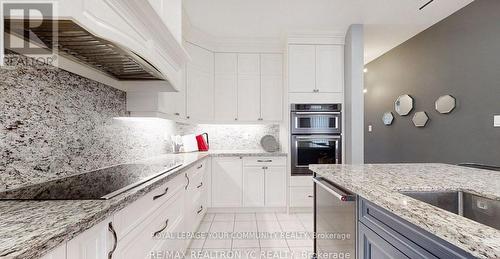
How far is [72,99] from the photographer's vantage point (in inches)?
57.9

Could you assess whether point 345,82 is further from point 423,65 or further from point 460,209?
point 460,209

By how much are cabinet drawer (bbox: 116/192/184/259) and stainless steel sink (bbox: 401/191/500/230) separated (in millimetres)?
1330

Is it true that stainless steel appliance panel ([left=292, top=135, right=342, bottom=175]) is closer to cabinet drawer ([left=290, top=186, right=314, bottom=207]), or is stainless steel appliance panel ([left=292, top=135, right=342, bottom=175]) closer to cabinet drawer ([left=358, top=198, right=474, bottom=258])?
cabinet drawer ([left=290, top=186, right=314, bottom=207])

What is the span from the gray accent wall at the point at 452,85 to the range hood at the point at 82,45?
3567 mm

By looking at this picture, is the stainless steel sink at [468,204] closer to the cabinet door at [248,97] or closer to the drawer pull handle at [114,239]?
the drawer pull handle at [114,239]

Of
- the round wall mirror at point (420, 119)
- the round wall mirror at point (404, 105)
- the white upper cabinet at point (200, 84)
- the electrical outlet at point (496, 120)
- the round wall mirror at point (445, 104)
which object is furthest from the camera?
the round wall mirror at point (404, 105)

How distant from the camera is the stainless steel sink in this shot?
3.31 ft

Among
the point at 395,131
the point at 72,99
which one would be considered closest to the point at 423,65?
the point at 395,131

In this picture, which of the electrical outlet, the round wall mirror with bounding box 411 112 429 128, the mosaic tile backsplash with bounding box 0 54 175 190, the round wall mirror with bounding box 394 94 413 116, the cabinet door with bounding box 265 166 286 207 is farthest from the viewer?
the round wall mirror with bounding box 394 94 413 116

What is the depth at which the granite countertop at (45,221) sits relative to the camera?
1.84 feet

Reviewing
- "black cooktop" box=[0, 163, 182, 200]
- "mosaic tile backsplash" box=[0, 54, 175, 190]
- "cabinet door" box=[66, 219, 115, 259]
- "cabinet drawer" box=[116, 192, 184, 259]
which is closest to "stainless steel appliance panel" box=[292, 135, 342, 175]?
"cabinet drawer" box=[116, 192, 184, 259]

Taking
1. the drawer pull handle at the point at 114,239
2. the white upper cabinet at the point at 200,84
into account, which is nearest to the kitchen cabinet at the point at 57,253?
the drawer pull handle at the point at 114,239

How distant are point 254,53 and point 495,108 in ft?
9.97

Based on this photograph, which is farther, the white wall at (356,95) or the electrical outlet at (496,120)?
the white wall at (356,95)
